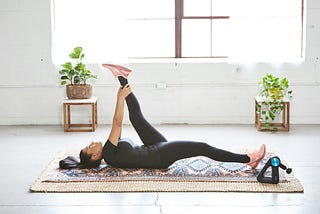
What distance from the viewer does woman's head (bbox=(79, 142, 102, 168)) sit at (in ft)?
15.6

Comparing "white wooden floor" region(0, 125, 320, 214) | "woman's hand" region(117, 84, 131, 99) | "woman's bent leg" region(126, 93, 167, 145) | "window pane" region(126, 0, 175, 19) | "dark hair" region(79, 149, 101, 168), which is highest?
"window pane" region(126, 0, 175, 19)

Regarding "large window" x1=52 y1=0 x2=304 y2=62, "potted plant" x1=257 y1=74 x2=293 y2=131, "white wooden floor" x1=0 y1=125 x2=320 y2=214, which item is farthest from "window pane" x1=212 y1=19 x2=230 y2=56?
"white wooden floor" x1=0 y1=125 x2=320 y2=214

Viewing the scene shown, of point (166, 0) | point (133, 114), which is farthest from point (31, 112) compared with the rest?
point (133, 114)

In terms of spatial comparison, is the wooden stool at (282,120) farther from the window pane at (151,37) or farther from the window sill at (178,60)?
the window pane at (151,37)

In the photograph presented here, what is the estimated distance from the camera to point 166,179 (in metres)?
4.50

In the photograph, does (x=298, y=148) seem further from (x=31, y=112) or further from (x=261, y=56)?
(x=31, y=112)

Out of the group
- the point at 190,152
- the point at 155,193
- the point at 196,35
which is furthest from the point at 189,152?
the point at 196,35

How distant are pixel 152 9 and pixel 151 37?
357 mm

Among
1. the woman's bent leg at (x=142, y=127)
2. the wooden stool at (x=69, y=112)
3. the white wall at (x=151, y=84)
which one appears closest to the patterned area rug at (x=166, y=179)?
the woman's bent leg at (x=142, y=127)

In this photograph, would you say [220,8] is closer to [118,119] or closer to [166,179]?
[118,119]

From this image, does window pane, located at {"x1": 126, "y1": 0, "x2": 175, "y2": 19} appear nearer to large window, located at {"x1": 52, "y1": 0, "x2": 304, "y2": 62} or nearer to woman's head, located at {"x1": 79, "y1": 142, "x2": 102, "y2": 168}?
large window, located at {"x1": 52, "y1": 0, "x2": 304, "y2": 62}

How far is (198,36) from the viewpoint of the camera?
7.35 metres

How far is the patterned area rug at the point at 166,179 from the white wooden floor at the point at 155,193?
0.11 m

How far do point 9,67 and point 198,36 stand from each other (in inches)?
96.2
